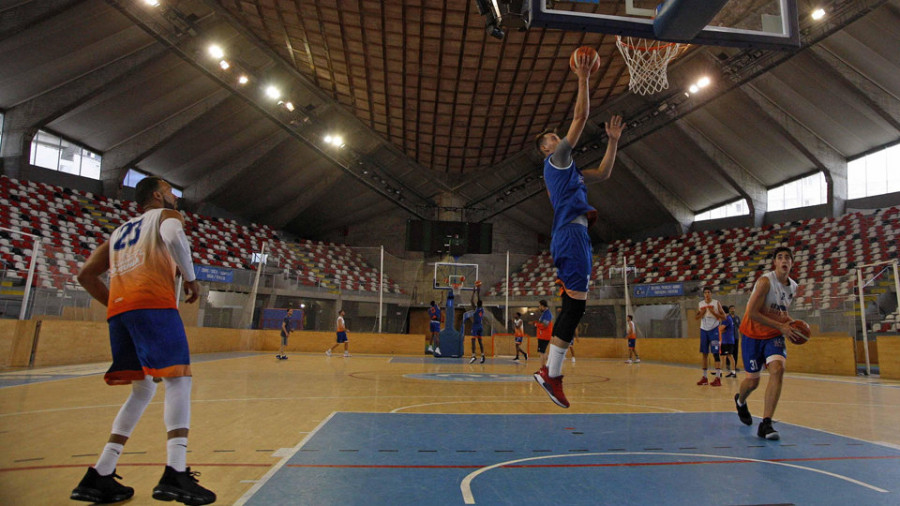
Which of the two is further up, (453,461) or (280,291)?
(280,291)

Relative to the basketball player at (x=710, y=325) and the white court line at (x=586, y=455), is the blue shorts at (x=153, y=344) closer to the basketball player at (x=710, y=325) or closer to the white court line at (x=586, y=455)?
the white court line at (x=586, y=455)

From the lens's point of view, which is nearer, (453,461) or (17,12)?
(453,461)

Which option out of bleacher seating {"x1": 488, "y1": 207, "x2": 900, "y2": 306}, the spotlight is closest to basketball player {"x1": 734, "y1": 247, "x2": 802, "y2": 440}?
bleacher seating {"x1": 488, "y1": 207, "x2": 900, "y2": 306}

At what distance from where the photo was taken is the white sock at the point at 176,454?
106 inches

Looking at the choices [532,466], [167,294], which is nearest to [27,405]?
[167,294]

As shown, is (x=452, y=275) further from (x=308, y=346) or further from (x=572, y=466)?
(x=572, y=466)

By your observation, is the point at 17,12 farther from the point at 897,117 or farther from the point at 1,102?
the point at 897,117

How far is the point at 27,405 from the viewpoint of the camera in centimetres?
560

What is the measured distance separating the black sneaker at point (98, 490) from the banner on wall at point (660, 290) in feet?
77.3

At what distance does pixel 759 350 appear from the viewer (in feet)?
17.7

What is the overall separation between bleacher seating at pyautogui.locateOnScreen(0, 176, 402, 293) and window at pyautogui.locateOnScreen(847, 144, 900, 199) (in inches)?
931

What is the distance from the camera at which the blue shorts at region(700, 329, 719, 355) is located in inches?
438

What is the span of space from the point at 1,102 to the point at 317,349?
1571 centimetres

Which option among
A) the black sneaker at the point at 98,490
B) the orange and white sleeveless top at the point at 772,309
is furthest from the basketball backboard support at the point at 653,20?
the black sneaker at the point at 98,490
